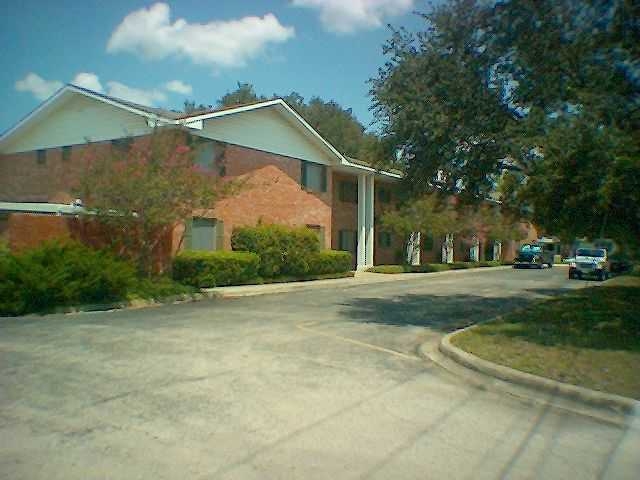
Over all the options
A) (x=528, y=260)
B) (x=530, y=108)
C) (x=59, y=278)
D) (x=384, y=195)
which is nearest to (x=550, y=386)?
(x=530, y=108)

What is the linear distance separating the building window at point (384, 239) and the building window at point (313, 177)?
861 centimetres

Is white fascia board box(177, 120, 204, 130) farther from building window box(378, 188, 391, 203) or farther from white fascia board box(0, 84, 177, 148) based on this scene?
building window box(378, 188, 391, 203)

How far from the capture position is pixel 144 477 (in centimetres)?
404

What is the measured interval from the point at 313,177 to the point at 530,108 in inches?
718

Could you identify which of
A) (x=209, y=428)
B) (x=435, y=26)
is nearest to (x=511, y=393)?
(x=209, y=428)

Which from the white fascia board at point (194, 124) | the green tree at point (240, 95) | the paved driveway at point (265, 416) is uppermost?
the green tree at point (240, 95)

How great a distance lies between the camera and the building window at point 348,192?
33562 mm

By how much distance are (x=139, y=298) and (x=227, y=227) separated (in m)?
7.69

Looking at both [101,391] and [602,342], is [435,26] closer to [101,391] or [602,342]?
[602,342]

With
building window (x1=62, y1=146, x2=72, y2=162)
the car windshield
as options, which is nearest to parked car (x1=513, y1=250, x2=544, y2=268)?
the car windshield

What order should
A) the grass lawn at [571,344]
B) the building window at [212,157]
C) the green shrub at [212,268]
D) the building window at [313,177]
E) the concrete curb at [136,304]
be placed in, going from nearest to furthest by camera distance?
the grass lawn at [571,344] → the concrete curb at [136,304] → the green shrub at [212,268] → the building window at [212,157] → the building window at [313,177]

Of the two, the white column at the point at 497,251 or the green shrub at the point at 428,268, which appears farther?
the white column at the point at 497,251

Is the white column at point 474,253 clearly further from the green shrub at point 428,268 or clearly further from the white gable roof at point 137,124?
the white gable roof at point 137,124

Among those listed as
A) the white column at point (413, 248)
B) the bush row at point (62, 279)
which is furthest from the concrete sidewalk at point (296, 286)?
the white column at point (413, 248)
